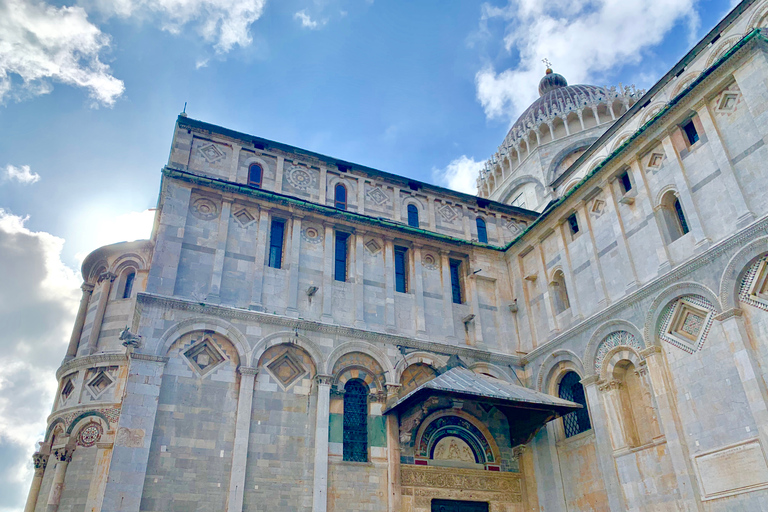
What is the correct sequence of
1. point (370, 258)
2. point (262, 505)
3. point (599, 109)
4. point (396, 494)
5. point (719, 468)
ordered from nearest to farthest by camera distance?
point (719, 468)
point (262, 505)
point (396, 494)
point (370, 258)
point (599, 109)

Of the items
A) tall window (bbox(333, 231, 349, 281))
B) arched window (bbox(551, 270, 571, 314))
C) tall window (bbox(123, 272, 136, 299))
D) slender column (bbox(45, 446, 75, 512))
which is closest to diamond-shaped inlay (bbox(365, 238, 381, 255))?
tall window (bbox(333, 231, 349, 281))

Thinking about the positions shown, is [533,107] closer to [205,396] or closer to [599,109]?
[599,109]

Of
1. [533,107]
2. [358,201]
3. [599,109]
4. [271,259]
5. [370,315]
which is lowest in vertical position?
[370,315]

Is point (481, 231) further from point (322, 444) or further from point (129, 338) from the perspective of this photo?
point (129, 338)

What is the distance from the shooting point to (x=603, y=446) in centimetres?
1659

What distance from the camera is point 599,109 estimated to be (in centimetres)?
3359

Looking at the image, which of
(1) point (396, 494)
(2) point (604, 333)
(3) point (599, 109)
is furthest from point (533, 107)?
(1) point (396, 494)

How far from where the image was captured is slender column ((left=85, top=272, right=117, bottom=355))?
20.1 m

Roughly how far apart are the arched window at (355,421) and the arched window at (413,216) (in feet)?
23.8

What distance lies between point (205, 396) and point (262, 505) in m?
3.29

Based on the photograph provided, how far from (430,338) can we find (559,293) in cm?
484

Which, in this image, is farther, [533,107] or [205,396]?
[533,107]

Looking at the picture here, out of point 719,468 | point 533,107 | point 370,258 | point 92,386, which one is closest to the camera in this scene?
point 719,468

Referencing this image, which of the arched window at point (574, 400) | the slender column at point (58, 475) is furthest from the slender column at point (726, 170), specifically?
the slender column at point (58, 475)
